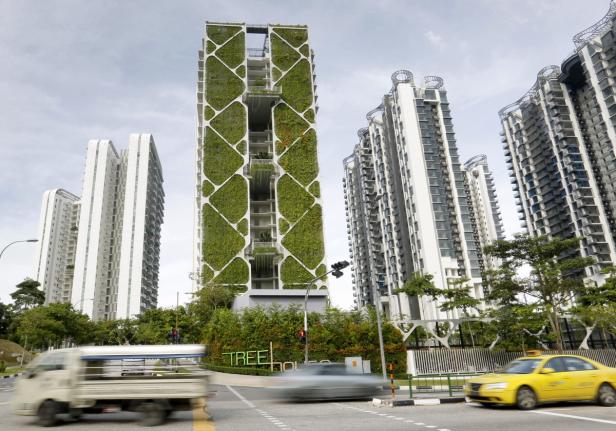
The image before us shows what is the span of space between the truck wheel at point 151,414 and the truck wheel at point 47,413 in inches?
78.2

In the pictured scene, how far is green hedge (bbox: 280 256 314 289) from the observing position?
51.0 meters

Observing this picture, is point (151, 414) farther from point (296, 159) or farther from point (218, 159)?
point (296, 159)

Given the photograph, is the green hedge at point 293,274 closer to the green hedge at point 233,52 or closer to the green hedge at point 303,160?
the green hedge at point 303,160

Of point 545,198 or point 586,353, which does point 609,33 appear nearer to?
point 545,198

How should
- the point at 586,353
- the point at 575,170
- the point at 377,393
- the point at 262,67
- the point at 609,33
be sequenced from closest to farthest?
the point at 377,393, the point at 586,353, the point at 262,67, the point at 609,33, the point at 575,170

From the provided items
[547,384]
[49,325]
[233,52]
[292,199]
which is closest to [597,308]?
[547,384]

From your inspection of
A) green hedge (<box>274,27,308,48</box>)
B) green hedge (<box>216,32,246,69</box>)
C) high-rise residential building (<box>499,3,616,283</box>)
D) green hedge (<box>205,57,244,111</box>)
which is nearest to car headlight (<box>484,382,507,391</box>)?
green hedge (<box>205,57,244,111</box>)

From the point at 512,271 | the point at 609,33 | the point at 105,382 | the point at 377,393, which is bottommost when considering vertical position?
the point at 377,393

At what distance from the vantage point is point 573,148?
82250 mm

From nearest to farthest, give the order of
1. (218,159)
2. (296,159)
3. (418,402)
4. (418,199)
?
(418,402) → (218,159) → (296,159) → (418,199)

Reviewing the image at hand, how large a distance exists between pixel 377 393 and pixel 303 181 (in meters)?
40.8

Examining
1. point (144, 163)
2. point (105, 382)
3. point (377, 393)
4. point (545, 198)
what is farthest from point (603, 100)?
point (144, 163)

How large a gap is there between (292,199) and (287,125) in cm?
1025

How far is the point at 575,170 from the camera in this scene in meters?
80.5
